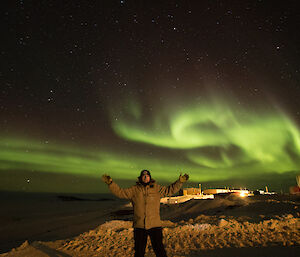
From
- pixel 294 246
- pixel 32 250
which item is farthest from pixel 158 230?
pixel 32 250

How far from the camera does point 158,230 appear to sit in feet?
14.8

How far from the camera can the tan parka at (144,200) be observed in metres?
4.46

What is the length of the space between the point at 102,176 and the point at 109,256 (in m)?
4.19

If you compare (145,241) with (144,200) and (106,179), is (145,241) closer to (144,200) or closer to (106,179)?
(144,200)

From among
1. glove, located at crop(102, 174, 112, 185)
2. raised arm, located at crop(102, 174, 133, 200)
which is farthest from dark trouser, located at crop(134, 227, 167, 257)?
glove, located at crop(102, 174, 112, 185)

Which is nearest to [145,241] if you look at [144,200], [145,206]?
[145,206]

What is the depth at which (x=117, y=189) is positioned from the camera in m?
4.58

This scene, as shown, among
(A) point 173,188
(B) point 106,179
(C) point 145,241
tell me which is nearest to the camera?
(C) point 145,241

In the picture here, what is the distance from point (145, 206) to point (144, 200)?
0.36 feet

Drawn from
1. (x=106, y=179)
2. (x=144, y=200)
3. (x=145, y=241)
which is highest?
(x=106, y=179)

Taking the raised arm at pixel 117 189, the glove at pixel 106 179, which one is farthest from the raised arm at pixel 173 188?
the glove at pixel 106 179

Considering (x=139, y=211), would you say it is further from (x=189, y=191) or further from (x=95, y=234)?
(x=189, y=191)

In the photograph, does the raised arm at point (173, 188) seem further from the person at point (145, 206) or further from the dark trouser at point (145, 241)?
the dark trouser at point (145, 241)

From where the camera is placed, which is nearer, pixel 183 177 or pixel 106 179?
pixel 106 179
